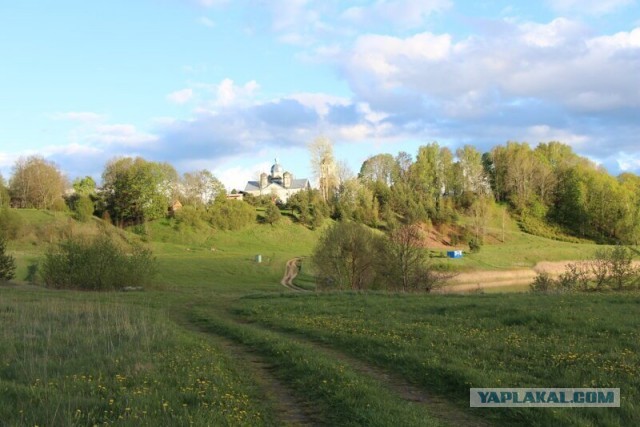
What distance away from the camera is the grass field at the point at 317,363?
761 cm

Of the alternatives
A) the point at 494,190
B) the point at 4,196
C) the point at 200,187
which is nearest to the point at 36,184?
the point at 4,196

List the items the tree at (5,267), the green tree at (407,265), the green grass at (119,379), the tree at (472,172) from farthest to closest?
the tree at (472,172) < the green tree at (407,265) < the tree at (5,267) < the green grass at (119,379)

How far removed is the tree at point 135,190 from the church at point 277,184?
183ft


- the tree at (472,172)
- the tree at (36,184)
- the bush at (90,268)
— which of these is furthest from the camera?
the tree at (472,172)

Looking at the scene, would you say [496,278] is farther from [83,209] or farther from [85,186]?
[85,186]

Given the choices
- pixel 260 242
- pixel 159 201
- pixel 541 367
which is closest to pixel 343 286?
pixel 541 367

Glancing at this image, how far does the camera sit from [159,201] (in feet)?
359

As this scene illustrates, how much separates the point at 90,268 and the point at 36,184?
264ft

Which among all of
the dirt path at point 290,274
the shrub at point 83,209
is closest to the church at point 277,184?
the shrub at point 83,209

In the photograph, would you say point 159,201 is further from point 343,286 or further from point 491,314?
point 491,314

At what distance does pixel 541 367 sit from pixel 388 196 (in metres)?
122

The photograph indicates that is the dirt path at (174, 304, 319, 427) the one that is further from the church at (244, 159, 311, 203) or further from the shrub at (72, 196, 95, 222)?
the church at (244, 159, 311, 203)

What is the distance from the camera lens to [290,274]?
69812 mm

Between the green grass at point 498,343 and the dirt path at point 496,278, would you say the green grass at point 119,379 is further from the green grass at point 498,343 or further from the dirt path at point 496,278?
the dirt path at point 496,278
